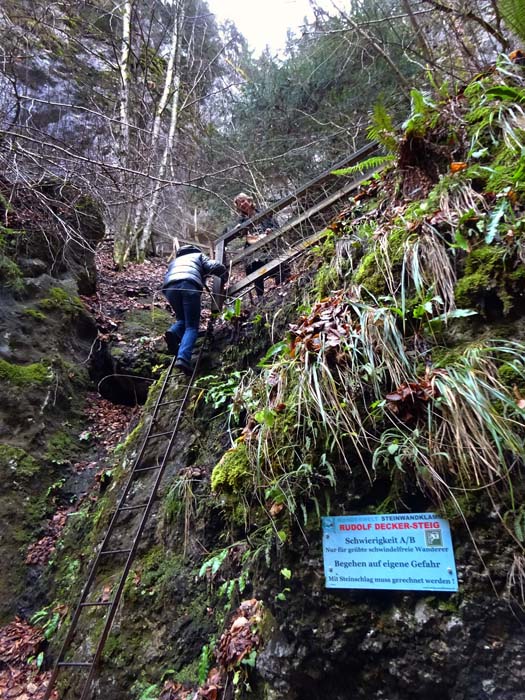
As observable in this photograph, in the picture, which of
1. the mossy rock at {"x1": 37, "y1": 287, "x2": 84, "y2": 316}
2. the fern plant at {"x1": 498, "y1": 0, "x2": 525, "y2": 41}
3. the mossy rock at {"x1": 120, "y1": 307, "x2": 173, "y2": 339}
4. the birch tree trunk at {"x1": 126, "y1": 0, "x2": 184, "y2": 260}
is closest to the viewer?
the fern plant at {"x1": 498, "y1": 0, "x2": 525, "y2": 41}

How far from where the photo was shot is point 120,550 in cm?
402

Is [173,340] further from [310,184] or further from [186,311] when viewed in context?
[310,184]

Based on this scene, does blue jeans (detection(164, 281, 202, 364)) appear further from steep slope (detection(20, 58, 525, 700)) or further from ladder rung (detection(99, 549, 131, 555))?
ladder rung (detection(99, 549, 131, 555))

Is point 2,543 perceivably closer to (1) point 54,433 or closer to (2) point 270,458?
(1) point 54,433

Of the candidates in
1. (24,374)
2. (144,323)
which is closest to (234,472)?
(24,374)

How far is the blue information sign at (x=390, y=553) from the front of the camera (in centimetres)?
179

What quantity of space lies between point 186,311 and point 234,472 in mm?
2946

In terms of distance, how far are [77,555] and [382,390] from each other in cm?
400

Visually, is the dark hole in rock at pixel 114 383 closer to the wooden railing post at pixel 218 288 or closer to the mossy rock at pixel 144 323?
the mossy rock at pixel 144 323

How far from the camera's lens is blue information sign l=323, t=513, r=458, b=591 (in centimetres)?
179

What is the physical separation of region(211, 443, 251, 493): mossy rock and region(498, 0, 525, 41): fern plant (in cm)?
378

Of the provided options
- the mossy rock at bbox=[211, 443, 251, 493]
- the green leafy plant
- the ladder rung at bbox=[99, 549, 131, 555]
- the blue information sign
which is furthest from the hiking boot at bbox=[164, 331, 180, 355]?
the blue information sign

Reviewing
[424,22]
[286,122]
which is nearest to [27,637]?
[424,22]

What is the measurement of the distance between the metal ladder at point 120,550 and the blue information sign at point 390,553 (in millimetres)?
2256
